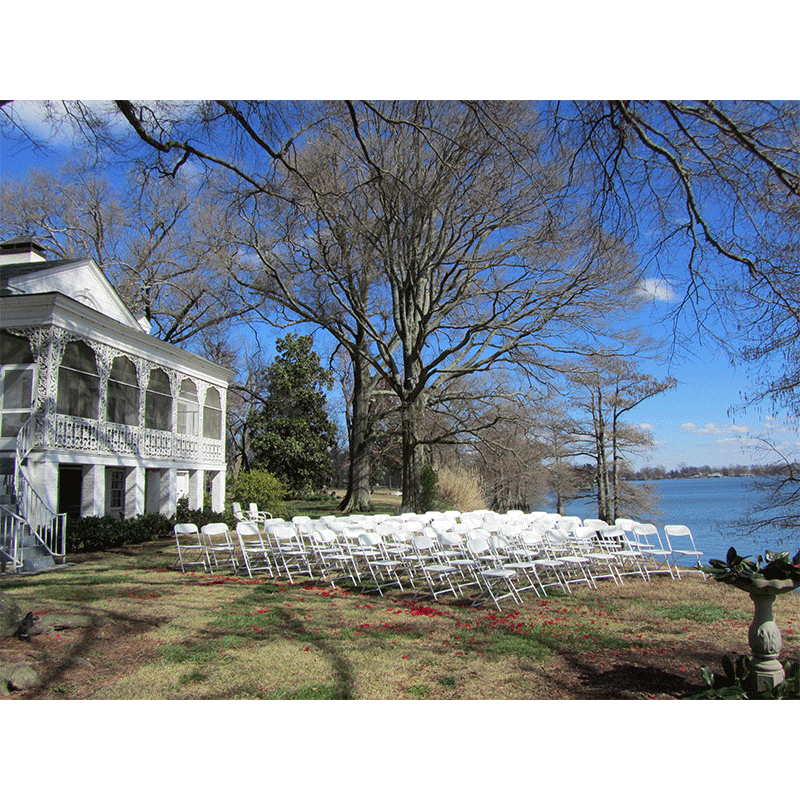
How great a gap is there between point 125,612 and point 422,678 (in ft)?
10.8

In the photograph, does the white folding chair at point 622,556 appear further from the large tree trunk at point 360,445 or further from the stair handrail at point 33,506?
the large tree trunk at point 360,445

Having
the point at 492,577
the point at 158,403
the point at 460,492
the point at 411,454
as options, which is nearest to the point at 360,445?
the point at 460,492

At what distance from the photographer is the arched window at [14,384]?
32.3 ft

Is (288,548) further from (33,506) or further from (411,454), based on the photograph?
(411,454)

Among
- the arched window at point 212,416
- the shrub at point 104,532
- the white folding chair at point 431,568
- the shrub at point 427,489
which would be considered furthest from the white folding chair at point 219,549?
the arched window at point 212,416

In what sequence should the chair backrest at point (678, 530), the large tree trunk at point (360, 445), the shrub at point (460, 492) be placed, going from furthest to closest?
1. the large tree trunk at point (360, 445)
2. the shrub at point (460, 492)
3. the chair backrest at point (678, 530)

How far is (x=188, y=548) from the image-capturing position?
10062 mm

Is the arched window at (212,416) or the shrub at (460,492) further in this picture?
the arched window at (212,416)

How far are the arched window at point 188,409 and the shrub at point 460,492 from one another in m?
7.00

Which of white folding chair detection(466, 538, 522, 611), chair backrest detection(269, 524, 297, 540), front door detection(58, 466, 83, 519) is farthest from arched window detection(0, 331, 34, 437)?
white folding chair detection(466, 538, 522, 611)

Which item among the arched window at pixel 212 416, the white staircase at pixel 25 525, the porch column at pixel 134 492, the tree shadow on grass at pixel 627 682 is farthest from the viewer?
the arched window at pixel 212 416
